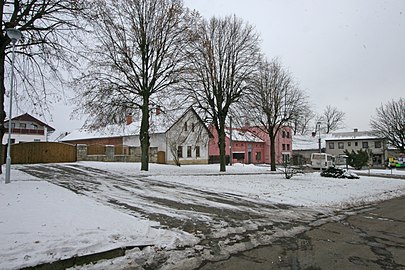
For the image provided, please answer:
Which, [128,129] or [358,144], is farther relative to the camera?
[358,144]

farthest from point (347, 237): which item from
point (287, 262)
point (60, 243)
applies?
point (60, 243)

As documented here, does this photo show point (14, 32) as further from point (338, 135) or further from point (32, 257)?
point (338, 135)

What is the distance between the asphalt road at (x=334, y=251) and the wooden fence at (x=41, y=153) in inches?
1185

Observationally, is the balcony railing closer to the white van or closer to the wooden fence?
the wooden fence

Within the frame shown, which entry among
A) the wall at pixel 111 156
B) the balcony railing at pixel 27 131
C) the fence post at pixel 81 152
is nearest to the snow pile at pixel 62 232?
the fence post at pixel 81 152

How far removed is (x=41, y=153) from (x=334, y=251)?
31999 mm

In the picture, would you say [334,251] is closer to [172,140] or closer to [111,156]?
[111,156]

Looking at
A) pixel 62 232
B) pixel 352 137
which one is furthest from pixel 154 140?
pixel 352 137

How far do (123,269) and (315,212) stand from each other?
26.9ft

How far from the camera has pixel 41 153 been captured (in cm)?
3148

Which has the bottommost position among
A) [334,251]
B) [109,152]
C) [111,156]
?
[334,251]

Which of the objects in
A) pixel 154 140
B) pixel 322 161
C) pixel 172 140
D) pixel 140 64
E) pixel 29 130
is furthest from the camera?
pixel 29 130

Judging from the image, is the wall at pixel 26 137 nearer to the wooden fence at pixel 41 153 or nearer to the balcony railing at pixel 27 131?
the balcony railing at pixel 27 131

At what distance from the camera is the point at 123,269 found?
4914 millimetres
